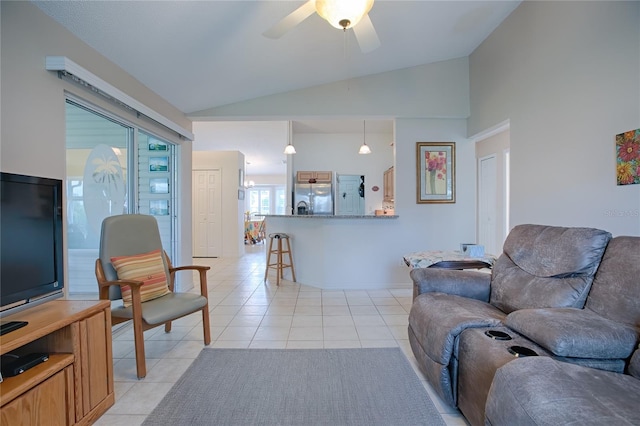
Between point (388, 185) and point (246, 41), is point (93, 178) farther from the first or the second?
point (388, 185)

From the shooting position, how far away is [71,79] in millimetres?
2039

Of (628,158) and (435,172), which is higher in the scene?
(435,172)

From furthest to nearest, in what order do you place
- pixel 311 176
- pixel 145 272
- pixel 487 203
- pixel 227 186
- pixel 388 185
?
pixel 227 186
pixel 311 176
pixel 388 185
pixel 487 203
pixel 145 272

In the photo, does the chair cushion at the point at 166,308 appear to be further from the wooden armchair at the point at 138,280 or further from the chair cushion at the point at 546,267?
the chair cushion at the point at 546,267

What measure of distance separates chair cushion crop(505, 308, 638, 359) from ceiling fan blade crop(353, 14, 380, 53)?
201cm

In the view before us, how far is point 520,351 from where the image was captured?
1.26m

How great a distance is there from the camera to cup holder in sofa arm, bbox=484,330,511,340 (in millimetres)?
1396

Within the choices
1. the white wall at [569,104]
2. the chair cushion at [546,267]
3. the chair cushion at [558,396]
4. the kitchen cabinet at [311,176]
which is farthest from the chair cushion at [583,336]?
the kitchen cabinet at [311,176]

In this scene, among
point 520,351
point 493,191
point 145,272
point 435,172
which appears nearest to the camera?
point 520,351

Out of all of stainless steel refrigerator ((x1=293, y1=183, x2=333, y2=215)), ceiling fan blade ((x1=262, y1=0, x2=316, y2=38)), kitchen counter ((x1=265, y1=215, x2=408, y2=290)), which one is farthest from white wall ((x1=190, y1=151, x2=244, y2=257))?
ceiling fan blade ((x1=262, y1=0, x2=316, y2=38))

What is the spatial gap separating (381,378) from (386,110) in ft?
10.7

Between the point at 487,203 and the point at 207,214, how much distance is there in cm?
599

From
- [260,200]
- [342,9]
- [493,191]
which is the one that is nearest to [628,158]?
[342,9]

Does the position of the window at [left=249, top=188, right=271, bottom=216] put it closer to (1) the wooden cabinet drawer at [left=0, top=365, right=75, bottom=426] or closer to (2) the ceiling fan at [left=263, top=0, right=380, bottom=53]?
(2) the ceiling fan at [left=263, top=0, right=380, bottom=53]
